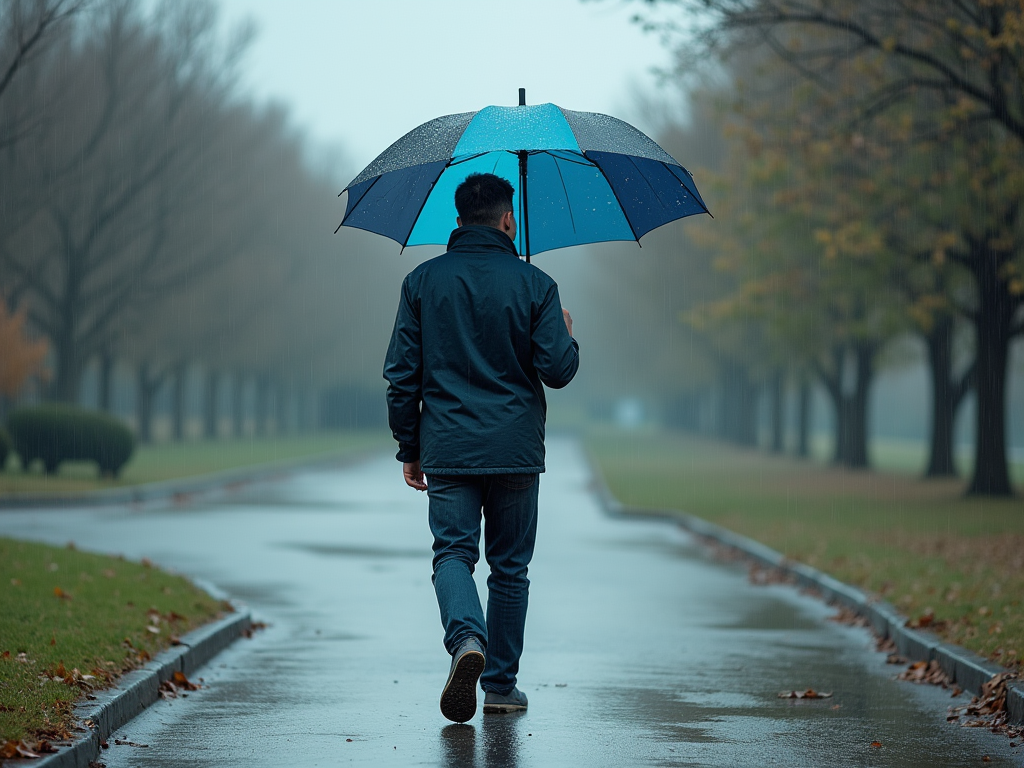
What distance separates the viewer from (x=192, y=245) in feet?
127

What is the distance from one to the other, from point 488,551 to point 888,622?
14.9 feet

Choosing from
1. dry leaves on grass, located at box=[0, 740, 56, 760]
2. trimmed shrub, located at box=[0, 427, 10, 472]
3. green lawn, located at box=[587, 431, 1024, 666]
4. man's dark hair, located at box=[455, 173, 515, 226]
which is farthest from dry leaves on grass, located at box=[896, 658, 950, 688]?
trimmed shrub, located at box=[0, 427, 10, 472]

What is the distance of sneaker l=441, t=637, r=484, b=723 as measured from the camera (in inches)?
220

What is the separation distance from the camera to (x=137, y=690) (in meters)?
6.86

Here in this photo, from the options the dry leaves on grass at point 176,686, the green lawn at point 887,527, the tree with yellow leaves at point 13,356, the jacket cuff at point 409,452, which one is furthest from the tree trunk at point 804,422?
the jacket cuff at point 409,452

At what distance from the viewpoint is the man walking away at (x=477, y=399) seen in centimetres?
588

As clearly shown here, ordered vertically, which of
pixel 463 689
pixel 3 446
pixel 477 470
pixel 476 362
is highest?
pixel 476 362

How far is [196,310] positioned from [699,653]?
38.2 metres

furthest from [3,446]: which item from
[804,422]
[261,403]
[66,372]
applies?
[261,403]

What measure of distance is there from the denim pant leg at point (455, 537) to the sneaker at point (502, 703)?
0.61 metres

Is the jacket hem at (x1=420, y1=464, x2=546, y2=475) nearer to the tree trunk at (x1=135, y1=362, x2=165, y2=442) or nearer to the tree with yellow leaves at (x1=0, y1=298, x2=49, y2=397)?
the tree with yellow leaves at (x1=0, y1=298, x2=49, y2=397)

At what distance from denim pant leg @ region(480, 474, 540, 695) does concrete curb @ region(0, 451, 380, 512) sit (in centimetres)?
1617

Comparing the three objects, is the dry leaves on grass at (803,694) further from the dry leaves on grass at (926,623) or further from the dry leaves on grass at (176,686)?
the dry leaves on grass at (176,686)

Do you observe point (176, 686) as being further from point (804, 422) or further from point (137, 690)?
point (804, 422)
